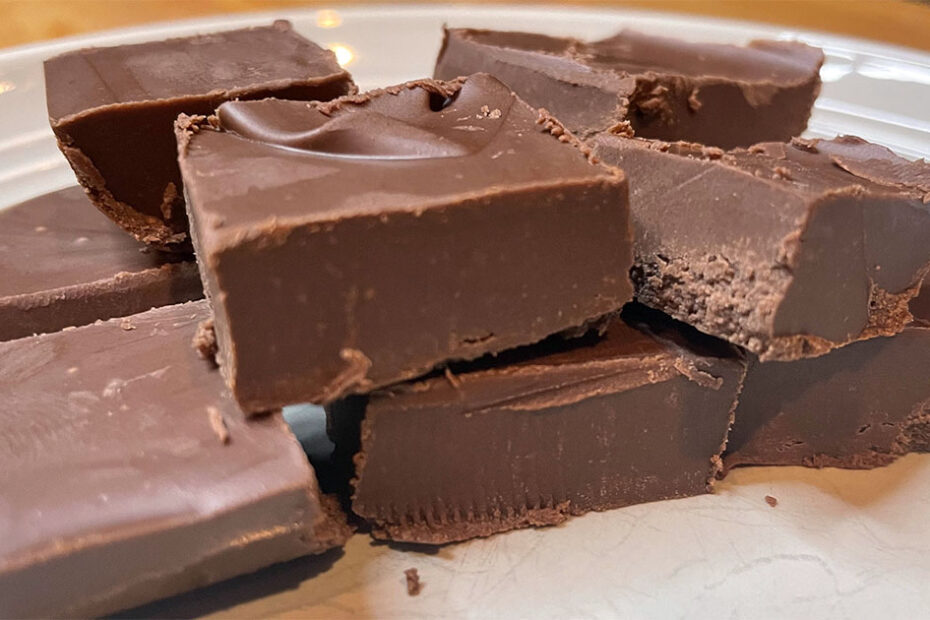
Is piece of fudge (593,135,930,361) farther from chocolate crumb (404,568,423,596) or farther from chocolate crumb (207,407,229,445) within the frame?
chocolate crumb (207,407,229,445)

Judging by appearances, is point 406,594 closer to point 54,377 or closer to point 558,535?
point 558,535

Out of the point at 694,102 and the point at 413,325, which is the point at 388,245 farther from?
the point at 694,102

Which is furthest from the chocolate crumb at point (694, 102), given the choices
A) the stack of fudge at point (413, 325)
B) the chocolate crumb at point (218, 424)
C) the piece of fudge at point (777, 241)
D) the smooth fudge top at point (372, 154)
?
the chocolate crumb at point (218, 424)

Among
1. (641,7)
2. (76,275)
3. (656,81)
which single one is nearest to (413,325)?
(76,275)

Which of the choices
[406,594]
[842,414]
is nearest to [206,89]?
[406,594]

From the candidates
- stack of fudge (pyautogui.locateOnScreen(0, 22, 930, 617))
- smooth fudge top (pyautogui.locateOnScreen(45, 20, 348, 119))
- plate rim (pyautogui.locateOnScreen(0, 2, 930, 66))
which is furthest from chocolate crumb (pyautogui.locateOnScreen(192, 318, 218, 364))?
plate rim (pyautogui.locateOnScreen(0, 2, 930, 66))
